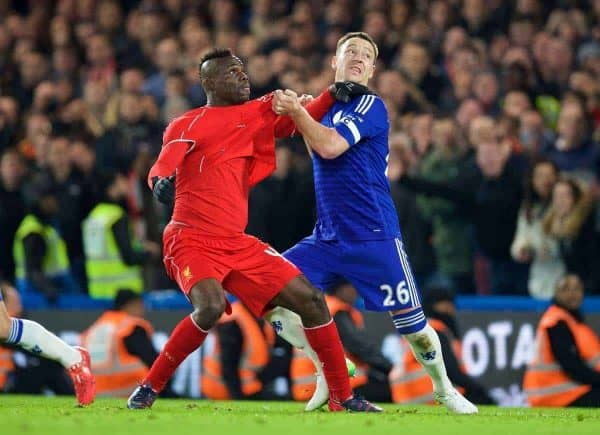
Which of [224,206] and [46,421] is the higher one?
[224,206]

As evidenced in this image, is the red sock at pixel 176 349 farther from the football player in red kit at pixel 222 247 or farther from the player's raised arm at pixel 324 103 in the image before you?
the player's raised arm at pixel 324 103

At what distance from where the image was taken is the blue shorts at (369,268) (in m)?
9.16

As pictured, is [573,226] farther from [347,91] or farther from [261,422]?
[261,422]

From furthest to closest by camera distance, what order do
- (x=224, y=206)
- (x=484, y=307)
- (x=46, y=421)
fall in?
1. (x=484, y=307)
2. (x=224, y=206)
3. (x=46, y=421)

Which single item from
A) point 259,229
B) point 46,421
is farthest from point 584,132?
point 46,421

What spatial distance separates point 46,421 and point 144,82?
31.2 ft

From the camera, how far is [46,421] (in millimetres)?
8094

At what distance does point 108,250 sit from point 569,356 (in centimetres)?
469

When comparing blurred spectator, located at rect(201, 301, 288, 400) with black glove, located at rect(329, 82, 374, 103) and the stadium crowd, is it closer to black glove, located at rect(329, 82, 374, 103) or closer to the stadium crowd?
the stadium crowd

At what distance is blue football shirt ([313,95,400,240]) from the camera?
30.3ft

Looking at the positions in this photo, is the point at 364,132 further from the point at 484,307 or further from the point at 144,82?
the point at 144,82

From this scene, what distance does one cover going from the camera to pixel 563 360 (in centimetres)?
1219

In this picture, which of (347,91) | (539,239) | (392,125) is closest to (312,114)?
(347,91)

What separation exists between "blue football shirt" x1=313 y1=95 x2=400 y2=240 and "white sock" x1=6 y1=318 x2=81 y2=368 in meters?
1.83
